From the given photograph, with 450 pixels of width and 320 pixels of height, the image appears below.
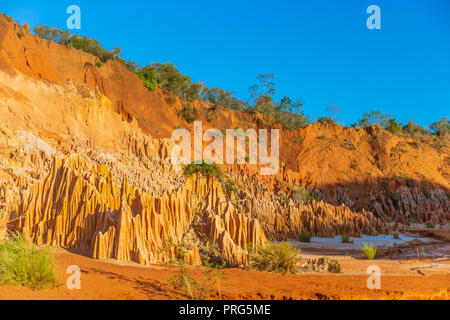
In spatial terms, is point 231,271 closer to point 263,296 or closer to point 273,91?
point 263,296

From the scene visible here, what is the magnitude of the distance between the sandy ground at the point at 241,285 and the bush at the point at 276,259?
0.25 m

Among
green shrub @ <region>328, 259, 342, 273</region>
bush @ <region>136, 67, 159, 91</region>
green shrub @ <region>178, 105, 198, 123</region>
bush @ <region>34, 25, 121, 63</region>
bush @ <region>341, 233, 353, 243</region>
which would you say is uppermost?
bush @ <region>34, 25, 121, 63</region>

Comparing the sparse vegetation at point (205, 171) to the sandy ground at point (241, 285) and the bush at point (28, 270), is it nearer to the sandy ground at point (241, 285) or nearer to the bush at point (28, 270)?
the sandy ground at point (241, 285)

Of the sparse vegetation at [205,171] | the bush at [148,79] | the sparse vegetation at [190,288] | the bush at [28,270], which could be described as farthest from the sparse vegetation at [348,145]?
the bush at [28,270]

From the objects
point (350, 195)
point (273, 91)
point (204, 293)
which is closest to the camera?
point (204, 293)

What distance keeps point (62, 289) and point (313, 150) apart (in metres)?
28.0

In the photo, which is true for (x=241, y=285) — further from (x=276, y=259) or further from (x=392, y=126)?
(x=392, y=126)

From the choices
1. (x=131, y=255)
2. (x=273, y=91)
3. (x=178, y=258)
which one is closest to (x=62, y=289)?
(x=131, y=255)

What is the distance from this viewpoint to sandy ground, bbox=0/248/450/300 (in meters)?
4.15

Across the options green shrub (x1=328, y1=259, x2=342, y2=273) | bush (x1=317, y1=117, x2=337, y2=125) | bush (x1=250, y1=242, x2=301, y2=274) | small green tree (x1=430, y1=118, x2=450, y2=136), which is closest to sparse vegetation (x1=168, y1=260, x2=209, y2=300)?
bush (x1=250, y1=242, x2=301, y2=274)

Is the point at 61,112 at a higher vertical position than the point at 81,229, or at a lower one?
higher

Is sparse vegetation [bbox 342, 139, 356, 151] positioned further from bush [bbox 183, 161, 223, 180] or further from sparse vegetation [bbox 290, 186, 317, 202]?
→ bush [bbox 183, 161, 223, 180]

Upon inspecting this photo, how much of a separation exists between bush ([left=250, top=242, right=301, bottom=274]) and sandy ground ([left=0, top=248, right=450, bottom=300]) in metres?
0.25

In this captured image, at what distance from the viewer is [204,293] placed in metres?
4.46
